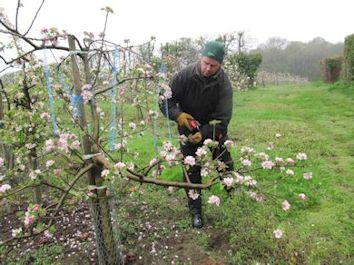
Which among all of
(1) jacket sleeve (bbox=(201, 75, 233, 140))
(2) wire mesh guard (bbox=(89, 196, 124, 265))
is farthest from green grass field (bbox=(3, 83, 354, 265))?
(1) jacket sleeve (bbox=(201, 75, 233, 140))

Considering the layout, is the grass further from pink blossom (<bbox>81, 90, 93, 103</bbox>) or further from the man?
pink blossom (<bbox>81, 90, 93, 103</bbox>)

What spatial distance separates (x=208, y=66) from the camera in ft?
10.8

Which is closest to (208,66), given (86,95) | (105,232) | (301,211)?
(86,95)

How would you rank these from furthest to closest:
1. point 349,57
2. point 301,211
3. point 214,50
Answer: point 349,57, point 301,211, point 214,50

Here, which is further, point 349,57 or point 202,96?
point 349,57

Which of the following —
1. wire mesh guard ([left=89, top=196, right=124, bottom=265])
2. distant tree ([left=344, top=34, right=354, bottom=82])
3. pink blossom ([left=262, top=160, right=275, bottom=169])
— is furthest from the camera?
distant tree ([left=344, top=34, right=354, bottom=82])

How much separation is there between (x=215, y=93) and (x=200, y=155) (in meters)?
1.15

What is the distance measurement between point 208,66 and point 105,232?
1.74m

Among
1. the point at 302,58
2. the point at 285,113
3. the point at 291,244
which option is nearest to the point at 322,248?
the point at 291,244

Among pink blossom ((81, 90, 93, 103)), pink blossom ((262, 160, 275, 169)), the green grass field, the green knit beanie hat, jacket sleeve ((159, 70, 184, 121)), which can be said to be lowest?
the green grass field

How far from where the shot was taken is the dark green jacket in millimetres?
3518

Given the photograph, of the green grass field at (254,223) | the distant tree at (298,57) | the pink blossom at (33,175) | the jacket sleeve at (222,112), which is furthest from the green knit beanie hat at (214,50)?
the distant tree at (298,57)

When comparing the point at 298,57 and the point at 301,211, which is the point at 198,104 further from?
the point at 298,57

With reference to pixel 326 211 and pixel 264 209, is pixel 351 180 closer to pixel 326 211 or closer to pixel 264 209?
pixel 326 211
